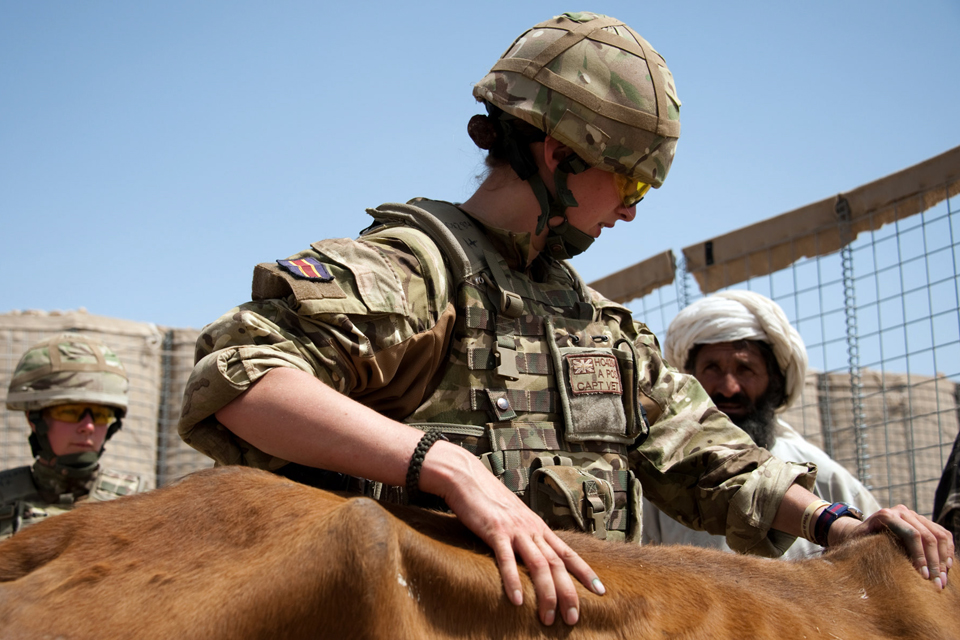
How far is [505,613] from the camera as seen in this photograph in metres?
1.46

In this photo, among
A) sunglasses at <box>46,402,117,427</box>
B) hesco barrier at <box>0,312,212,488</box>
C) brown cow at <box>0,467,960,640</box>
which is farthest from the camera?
hesco barrier at <box>0,312,212,488</box>

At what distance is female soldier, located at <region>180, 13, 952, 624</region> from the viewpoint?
1.81 m

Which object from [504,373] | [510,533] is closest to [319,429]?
[510,533]

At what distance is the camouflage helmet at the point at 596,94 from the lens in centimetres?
247

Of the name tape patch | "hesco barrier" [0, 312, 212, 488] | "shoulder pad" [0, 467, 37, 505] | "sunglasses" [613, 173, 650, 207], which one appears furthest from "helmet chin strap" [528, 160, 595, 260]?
"hesco barrier" [0, 312, 212, 488]

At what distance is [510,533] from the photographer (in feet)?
5.16

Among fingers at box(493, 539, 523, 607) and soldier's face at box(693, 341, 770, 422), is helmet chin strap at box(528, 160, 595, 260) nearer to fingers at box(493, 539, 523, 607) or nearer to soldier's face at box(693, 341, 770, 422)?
fingers at box(493, 539, 523, 607)

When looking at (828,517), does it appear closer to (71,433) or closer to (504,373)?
(504,373)

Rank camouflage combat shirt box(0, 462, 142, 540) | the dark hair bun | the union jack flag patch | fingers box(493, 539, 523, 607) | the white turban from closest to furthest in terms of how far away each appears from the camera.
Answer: fingers box(493, 539, 523, 607) → the union jack flag patch → the dark hair bun → the white turban → camouflage combat shirt box(0, 462, 142, 540)

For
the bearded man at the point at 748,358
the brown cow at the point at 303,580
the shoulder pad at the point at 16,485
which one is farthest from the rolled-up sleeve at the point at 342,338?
the shoulder pad at the point at 16,485

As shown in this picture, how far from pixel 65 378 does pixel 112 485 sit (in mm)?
786

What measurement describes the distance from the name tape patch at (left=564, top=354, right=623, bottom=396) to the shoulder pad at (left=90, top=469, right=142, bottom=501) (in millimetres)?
4199

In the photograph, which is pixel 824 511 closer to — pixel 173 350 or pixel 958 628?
pixel 958 628

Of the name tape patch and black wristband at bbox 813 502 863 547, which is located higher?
the name tape patch
